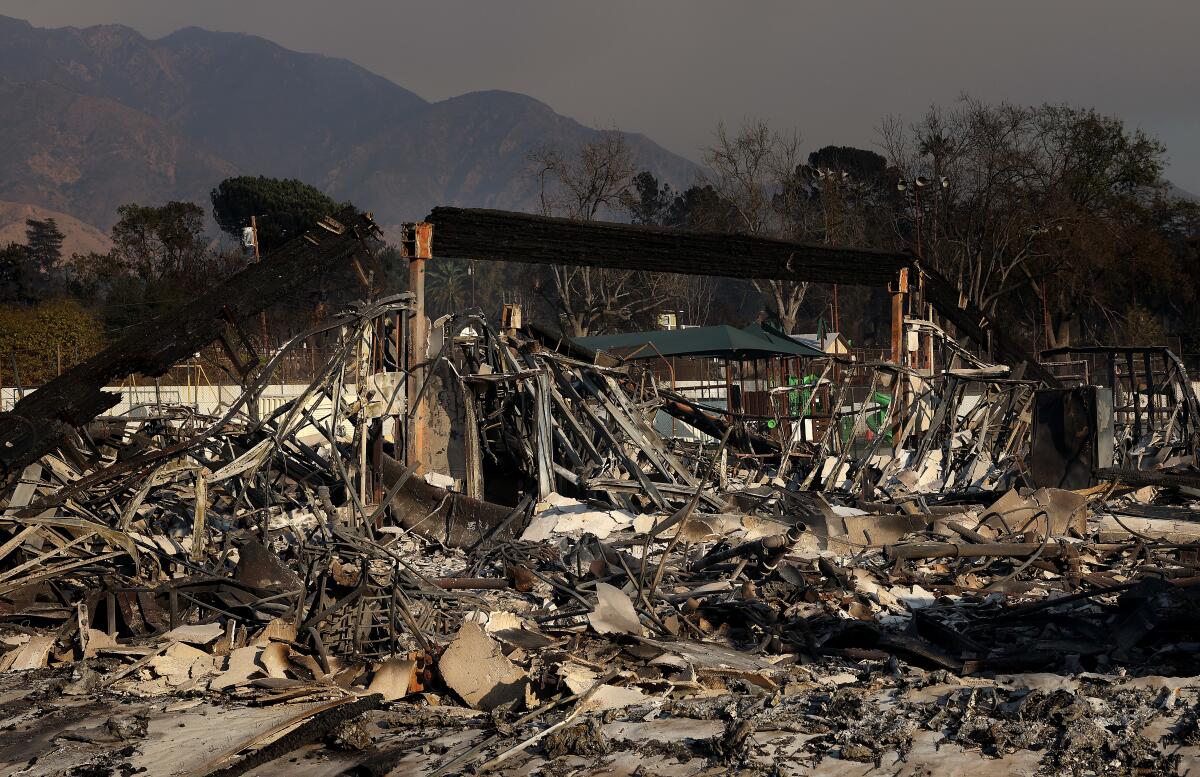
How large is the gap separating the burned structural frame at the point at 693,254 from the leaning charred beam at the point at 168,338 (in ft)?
4.25

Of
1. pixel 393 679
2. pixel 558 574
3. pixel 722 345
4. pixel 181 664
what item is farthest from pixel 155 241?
pixel 393 679

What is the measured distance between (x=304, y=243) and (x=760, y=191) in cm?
3360

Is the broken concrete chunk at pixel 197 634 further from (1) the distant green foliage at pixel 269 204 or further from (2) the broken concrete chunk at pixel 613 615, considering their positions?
(1) the distant green foliage at pixel 269 204

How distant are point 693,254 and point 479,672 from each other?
9.46 m

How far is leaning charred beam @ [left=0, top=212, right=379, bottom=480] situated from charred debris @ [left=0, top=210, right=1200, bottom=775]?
0.04 m

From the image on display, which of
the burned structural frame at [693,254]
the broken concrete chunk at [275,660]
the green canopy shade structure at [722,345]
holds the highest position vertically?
the burned structural frame at [693,254]

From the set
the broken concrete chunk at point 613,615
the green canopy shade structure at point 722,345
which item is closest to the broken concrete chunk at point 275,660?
the broken concrete chunk at point 613,615

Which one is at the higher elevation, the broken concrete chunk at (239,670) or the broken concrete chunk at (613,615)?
the broken concrete chunk at (613,615)

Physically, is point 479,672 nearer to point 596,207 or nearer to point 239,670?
point 239,670

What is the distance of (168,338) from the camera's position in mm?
11016

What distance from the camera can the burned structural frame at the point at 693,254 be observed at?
12.5 m

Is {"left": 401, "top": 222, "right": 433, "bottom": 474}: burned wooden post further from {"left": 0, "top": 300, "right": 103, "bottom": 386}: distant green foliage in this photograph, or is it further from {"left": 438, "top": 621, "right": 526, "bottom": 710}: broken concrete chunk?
{"left": 0, "top": 300, "right": 103, "bottom": 386}: distant green foliage

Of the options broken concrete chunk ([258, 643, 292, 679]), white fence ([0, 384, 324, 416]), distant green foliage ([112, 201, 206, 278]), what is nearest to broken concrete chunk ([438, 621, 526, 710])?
broken concrete chunk ([258, 643, 292, 679])

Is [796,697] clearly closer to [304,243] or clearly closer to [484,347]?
[484,347]
